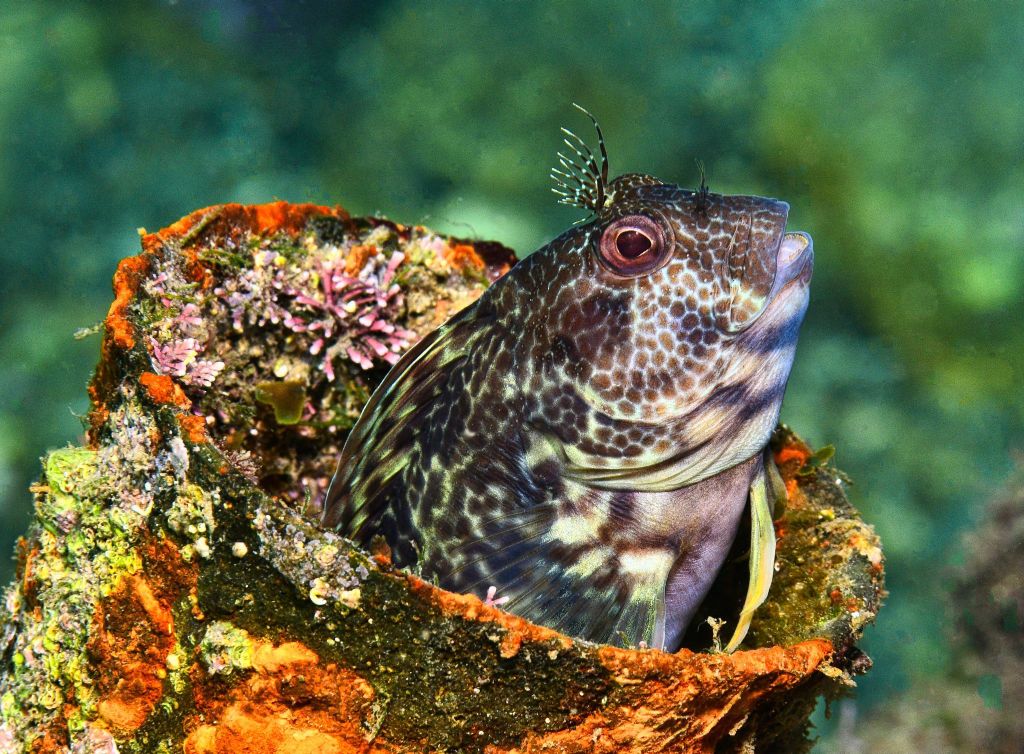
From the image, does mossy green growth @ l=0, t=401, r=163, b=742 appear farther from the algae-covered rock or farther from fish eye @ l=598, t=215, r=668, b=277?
fish eye @ l=598, t=215, r=668, b=277

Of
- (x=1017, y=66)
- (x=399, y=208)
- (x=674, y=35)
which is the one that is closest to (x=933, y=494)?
(x=1017, y=66)

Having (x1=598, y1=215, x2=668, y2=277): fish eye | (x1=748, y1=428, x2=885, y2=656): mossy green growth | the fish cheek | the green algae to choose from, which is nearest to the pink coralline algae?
the green algae

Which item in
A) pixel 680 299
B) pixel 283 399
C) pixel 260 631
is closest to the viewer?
pixel 260 631

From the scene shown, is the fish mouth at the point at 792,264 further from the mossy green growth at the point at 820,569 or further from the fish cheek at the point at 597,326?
the mossy green growth at the point at 820,569

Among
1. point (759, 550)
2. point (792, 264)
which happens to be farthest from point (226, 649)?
point (792, 264)

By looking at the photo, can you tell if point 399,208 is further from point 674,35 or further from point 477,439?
point 477,439

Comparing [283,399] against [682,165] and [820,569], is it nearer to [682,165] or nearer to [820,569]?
[820,569]

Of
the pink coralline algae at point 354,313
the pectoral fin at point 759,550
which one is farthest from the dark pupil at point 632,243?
the pink coralline algae at point 354,313
